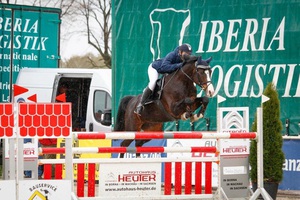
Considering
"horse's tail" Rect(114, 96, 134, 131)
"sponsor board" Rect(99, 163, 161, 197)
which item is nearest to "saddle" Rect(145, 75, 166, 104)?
"horse's tail" Rect(114, 96, 134, 131)

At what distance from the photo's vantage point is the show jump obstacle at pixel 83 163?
25.8 ft

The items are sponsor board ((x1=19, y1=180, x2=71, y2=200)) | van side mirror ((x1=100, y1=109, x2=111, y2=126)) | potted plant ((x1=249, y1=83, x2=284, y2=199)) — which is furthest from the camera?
van side mirror ((x1=100, y1=109, x2=111, y2=126))

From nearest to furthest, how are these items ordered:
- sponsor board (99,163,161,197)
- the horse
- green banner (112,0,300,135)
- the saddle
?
1. sponsor board (99,163,161,197)
2. the horse
3. the saddle
4. green banner (112,0,300,135)

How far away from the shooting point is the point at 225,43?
14.7 meters

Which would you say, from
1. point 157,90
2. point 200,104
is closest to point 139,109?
point 157,90

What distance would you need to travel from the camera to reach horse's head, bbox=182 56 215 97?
1196 cm

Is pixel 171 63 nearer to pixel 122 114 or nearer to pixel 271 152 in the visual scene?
pixel 122 114

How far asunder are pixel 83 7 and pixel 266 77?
848 inches

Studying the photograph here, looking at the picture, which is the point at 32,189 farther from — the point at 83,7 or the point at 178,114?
the point at 83,7

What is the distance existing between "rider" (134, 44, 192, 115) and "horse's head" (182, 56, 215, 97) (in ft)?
0.77

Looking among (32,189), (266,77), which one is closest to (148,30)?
(266,77)

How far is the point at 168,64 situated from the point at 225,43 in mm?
2407

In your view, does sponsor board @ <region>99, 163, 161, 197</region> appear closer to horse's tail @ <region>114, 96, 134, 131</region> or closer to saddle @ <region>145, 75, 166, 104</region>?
saddle @ <region>145, 75, 166, 104</region>

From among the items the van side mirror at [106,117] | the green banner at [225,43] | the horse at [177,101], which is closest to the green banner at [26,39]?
the van side mirror at [106,117]
